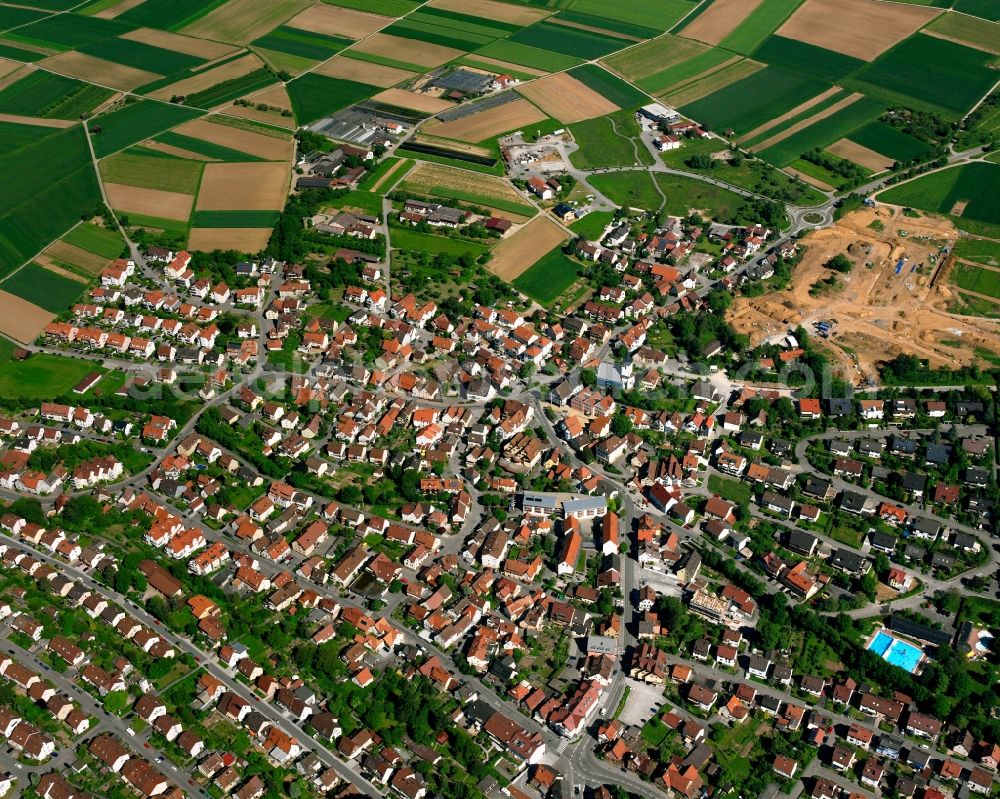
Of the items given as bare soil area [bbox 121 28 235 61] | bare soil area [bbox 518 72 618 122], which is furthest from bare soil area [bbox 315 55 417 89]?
bare soil area [bbox 518 72 618 122]

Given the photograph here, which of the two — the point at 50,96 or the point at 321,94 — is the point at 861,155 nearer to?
the point at 321,94

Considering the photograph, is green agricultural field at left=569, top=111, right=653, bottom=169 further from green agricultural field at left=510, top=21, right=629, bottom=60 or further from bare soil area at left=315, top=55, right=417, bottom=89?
bare soil area at left=315, top=55, right=417, bottom=89

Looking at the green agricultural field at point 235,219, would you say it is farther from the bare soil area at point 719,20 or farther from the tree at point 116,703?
the bare soil area at point 719,20

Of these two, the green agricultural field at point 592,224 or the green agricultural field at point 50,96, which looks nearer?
the green agricultural field at point 592,224

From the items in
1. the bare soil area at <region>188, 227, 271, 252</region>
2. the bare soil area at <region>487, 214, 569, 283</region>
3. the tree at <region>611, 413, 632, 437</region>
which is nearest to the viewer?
the tree at <region>611, 413, 632, 437</region>

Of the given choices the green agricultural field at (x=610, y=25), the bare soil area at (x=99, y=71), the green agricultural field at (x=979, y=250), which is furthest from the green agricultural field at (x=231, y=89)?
the green agricultural field at (x=979, y=250)
